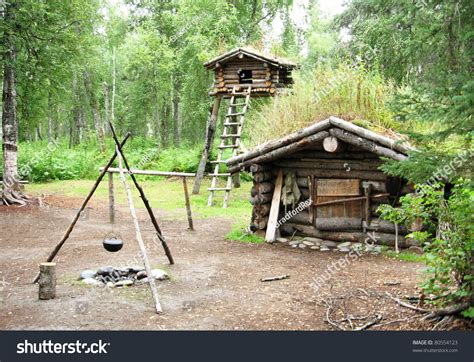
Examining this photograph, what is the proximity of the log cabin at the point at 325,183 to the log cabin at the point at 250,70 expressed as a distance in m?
6.13

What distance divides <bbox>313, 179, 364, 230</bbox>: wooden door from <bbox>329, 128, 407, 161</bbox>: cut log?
1.12 metres

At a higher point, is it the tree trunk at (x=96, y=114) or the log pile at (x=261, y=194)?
the tree trunk at (x=96, y=114)

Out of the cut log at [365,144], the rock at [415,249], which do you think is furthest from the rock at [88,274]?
the rock at [415,249]

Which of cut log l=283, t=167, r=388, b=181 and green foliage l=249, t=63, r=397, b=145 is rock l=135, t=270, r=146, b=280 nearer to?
cut log l=283, t=167, r=388, b=181

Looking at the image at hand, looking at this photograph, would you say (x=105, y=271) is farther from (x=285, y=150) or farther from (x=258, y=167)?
(x=285, y=150)

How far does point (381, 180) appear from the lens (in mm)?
10211

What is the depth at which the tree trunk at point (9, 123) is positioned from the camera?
1429 centimetres

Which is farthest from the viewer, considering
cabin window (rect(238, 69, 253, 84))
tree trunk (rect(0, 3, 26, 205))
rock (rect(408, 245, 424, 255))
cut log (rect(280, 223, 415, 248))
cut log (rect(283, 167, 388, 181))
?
cabin window (rect(238, 69, 253, 84))

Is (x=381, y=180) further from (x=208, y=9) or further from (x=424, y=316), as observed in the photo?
(x=208, y=9)

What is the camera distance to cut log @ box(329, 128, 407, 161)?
9242 millimetres

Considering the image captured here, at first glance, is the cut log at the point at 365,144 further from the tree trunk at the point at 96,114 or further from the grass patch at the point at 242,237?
the tree trunk at the point at 96,114

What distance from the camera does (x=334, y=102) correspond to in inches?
432

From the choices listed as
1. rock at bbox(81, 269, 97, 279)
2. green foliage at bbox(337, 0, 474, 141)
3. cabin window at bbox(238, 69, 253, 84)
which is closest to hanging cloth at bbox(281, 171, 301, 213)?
rock at bbox(81, 269, 97, 279)
